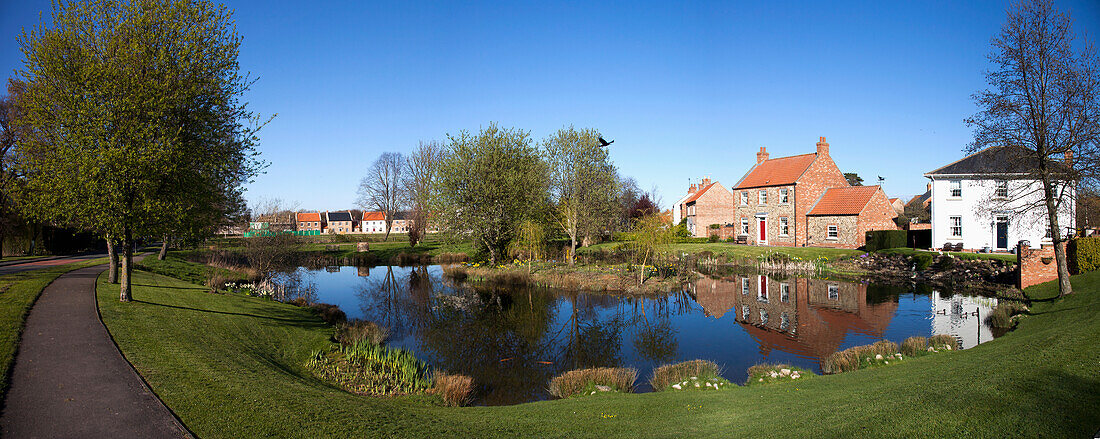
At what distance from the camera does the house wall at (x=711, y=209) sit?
51.1m

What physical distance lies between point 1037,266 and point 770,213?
73.5 feet

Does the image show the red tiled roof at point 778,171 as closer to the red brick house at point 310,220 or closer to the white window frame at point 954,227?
the white window frame at point 954,227

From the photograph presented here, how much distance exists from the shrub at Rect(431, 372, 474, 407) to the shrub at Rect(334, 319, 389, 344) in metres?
4.07

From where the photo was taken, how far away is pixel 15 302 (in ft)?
37.3

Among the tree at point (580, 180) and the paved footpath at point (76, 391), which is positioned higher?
the tree at point (580, 180)

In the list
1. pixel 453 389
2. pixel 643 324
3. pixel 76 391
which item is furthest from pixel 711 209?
pixel 76 391

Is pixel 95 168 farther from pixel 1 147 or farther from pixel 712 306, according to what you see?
pixel 1 147

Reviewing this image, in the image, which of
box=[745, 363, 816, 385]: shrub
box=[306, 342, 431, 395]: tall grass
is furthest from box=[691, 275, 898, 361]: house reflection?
box=[306, 342, 431, 395]: tall grass

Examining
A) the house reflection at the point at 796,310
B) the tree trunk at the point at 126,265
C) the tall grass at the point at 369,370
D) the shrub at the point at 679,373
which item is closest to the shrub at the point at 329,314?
the tall grass at the point at 369,370

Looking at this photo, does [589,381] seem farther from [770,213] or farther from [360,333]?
[770,213]

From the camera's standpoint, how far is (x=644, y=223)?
24672 mm

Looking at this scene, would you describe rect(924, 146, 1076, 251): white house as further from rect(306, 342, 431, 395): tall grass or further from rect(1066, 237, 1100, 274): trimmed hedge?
rect(306, 342, 431, 395): tall grass

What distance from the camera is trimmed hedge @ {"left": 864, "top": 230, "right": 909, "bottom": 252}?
32.2 metres

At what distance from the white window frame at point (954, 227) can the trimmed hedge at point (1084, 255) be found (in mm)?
13633
